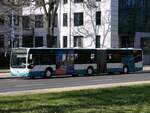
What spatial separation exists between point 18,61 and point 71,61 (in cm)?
544

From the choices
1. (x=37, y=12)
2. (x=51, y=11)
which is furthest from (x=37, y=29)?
(x=51, y=11)

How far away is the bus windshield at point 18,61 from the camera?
39.8m

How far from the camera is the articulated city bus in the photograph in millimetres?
39750

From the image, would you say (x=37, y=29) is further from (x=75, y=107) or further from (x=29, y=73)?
(x=75, y=107)

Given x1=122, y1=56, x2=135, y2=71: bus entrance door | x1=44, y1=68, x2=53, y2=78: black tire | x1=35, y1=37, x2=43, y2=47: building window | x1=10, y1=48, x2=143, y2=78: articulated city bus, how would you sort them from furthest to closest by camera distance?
x1=35, y1=37, x2=43, y2=47: building window < x1=122, y1=56, x2=135, y2=71: bus entrance door < x1=44, y1=68, x2=53, y2=78: black tire < x1=10, y1=48, x2=143, y2=78: articulated city bus

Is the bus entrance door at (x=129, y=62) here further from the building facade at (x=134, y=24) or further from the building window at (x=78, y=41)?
the building window at (x=78, y=41)

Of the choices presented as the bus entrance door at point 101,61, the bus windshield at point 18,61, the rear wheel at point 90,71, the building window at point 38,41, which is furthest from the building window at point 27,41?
the bus windshield at point 18,61

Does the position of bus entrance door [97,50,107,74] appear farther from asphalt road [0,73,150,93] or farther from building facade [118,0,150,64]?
building facade [118,0,150,64]

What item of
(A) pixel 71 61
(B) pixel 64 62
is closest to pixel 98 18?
(A) pixel 71 61

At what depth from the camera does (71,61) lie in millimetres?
43531

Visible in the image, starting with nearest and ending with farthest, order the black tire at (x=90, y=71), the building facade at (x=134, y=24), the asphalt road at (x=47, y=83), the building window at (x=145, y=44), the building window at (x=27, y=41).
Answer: the asphalt road at (x=47, y=83), the black tire at (x=90, y=71), the building facade at (x=134, y=24), the building window at (x=145, y=44), the building window at (x=27, y=41)

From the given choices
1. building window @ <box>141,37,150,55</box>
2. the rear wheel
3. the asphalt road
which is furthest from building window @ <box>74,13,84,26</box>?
the asphalt road

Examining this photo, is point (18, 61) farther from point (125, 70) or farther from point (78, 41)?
point (78, 41)

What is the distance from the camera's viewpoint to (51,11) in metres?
54.9
